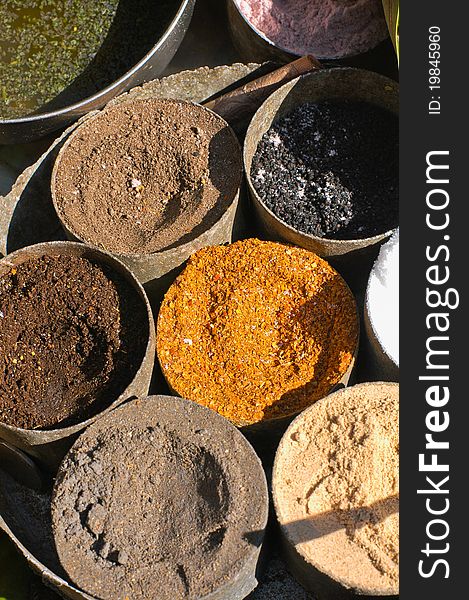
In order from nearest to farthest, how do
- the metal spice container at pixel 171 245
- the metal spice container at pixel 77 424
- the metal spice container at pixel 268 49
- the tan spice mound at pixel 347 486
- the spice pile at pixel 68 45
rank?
the tan spice mound at pixel 347 486 < the metal spice container at pixel 77 424 < the metal spice container at pixel 171 245 < the metal spice container at pixel 268 49 < the spice pile at pixel 68 45

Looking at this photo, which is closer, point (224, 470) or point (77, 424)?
point (224, 470)

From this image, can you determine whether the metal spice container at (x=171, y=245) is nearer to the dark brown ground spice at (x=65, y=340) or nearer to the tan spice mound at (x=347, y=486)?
the dark brown ground spice at (x=65, y=340)

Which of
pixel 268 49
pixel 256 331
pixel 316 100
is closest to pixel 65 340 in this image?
pixel 256 331

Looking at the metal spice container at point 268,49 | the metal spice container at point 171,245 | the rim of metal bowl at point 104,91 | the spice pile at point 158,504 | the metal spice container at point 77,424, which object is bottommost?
the spice pile at point 158,504

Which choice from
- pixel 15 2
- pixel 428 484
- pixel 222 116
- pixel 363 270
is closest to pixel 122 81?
pixel 222 116

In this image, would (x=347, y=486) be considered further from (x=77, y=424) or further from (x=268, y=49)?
(x=268, y=49)

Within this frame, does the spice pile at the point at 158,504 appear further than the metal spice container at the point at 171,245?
No

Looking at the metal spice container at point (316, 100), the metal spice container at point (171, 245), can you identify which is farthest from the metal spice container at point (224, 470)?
the metal spice container at point (316, 100)

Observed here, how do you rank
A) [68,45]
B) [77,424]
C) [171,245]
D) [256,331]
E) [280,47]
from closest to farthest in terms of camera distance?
[77,424]
[256,331]
[171,245]
[280,47]
[68,45]

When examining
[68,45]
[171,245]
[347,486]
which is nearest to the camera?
[347,486]
